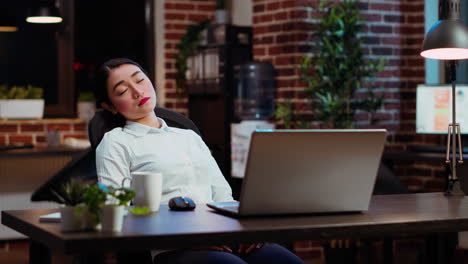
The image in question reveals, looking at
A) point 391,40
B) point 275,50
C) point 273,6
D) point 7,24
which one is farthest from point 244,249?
point 7,24

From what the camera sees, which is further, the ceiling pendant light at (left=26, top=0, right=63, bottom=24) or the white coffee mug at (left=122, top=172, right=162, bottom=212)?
the ceiling pendant light at (left=26, top=0, right=63, bottom=24)

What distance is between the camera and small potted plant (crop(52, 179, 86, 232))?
177 cm

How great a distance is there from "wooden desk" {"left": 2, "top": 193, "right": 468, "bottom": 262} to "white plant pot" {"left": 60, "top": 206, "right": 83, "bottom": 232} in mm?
27

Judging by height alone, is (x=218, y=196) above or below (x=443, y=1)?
below

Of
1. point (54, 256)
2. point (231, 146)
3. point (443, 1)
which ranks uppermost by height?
point (443, 1)

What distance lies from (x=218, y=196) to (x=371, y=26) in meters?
2.84

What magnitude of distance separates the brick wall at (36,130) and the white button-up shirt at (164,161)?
3331 mm

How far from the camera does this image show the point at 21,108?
18.9ft

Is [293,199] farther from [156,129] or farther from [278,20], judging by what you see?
[278,20]

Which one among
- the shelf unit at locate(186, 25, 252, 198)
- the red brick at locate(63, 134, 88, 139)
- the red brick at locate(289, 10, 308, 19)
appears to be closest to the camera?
the red brick at locate(289, 10, 308, 19)

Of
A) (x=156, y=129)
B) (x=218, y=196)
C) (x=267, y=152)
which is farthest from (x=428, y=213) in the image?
(x=156, y=129)

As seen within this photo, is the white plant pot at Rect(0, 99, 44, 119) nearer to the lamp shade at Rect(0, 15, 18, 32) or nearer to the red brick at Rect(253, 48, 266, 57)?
the lamp shade at Rect(0, 15, 18, 32)

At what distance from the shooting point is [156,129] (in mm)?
2602

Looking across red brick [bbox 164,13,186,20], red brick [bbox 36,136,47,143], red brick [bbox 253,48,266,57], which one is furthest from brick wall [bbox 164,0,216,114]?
red brick [bbox 253,48,266,57]
